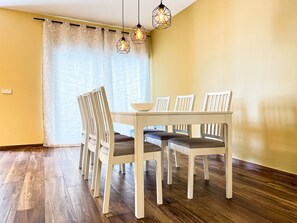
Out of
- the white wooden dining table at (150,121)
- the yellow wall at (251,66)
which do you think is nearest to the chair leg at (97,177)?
the white wooden dining table at (150,121)

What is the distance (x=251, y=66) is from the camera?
2885mm

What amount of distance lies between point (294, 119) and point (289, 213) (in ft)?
3.81

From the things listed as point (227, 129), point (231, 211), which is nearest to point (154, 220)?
point (231, 211)

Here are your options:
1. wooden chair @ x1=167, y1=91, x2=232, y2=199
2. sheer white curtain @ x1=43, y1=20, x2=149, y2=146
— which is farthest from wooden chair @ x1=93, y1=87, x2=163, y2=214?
sheer white curtain @ x1=43, y1=20, x2=149, y2=146

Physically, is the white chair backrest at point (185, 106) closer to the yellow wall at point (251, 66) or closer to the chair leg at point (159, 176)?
the yellow wall at point (251, 66)

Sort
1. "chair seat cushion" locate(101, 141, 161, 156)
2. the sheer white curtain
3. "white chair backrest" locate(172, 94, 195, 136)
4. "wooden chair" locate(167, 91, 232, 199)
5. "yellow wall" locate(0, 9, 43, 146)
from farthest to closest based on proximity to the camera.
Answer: the sheer white curtain < "yellow wall" locate(0, 9, 43, 146) < "white chair backrest" locate(172, 94, 195, 136) < "wooden chair" locate(167, 91, 232, 199) < "chair seat cushion" locate(101, 141, 161, 156)

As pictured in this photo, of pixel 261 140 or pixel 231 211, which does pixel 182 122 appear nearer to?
pixel 231 211

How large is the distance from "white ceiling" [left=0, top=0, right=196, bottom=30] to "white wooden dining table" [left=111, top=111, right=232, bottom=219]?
108 inches

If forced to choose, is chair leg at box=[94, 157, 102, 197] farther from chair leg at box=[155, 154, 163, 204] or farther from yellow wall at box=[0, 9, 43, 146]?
yellow wall at box=[0, 9, 43, 146]

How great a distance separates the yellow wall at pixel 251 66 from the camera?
8.05 ft

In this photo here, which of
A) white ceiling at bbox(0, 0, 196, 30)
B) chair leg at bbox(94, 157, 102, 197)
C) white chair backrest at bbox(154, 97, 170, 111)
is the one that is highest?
white ceiling at bbox(0, 0, 196, 30)

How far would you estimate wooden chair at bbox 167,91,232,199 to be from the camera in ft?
6.24

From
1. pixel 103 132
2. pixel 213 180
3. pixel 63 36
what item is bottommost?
pixel 213 180

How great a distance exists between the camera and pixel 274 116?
261 cm
